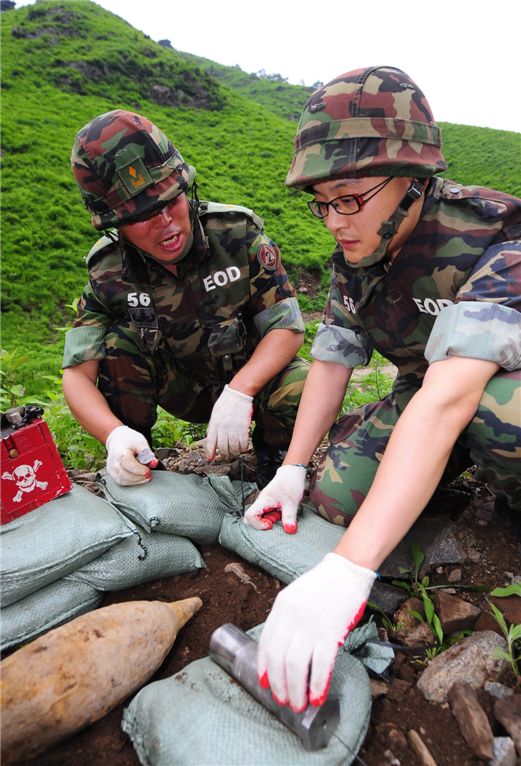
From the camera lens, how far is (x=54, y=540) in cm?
172

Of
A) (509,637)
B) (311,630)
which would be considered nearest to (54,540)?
(311,630)

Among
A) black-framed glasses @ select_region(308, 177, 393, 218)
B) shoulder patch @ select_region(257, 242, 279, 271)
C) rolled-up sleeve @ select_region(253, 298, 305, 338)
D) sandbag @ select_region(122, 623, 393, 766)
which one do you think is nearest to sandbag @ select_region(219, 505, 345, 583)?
sandbag @ select_region(122, 623, 393, 766)

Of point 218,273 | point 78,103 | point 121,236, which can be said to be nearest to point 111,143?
point 121,236

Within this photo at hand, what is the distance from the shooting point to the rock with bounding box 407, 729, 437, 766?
1214 mm

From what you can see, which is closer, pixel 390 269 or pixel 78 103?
pixel 390 269

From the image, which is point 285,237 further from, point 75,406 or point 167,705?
point 167,705

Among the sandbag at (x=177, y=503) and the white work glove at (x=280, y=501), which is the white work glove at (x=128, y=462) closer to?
the sandbag at (x=177, y=503)

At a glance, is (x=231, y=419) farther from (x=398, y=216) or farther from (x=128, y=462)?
(x=398, y=216)

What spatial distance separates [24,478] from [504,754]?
5.36 ft

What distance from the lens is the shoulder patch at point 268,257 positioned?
262 cm

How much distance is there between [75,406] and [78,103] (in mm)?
24190

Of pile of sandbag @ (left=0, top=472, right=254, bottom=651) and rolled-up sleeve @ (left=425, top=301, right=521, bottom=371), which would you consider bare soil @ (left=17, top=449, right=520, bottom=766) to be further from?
rolled-up sleeve @ (left=425, top=301, right=521, bottom=371)

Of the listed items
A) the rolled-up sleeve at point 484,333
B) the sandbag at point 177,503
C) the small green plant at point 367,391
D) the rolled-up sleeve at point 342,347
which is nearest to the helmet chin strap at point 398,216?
the rolled-up sleeve at point 484,333

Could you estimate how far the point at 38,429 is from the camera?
1821 mm
